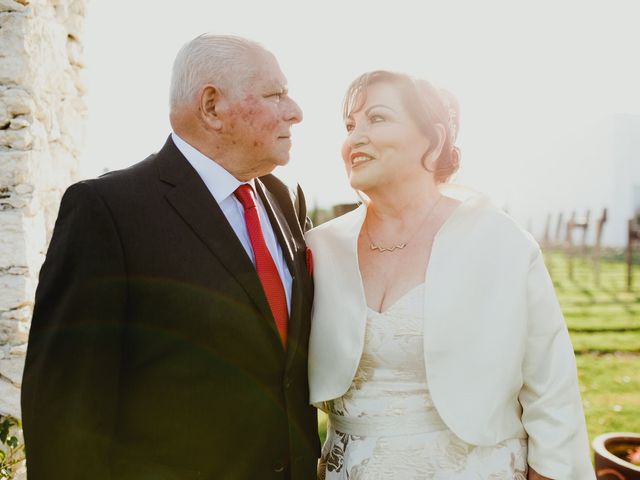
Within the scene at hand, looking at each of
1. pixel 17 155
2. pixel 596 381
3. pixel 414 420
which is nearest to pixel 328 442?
pixel 414 420

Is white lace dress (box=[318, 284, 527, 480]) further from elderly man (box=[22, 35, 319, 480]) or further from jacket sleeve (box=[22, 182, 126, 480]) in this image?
jacket sleeve (box=[22, 182, 126, 480])

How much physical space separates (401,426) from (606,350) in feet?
25.4

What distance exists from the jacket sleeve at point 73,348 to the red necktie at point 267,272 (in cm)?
53

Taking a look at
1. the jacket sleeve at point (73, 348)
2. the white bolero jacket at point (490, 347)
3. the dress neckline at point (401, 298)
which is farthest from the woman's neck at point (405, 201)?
the jacket sleeve at point (73, 348)

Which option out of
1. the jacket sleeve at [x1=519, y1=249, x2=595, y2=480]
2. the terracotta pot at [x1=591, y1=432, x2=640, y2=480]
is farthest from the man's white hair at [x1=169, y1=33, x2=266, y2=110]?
the terracotta pot at [x1=591, y1=432, x2=640, y2=480]

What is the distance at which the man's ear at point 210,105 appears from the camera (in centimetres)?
217

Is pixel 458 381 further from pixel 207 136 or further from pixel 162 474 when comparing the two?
pixel 207 136

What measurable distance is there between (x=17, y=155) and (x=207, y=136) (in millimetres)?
1722

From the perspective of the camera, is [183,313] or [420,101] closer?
[183,313]

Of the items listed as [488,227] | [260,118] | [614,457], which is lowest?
[614,457]

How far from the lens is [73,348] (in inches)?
71.2

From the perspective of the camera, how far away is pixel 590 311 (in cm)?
1206

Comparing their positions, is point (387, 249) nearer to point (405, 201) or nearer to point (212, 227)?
point (405, 201)

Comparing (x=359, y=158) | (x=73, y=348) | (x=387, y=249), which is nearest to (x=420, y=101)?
(x=359, y=158)
